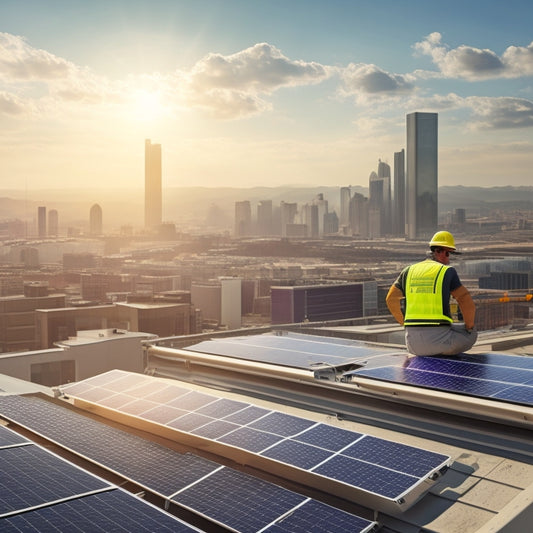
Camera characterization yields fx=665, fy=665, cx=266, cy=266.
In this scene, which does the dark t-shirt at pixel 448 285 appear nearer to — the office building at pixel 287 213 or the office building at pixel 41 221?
the office building at pixel 41 221

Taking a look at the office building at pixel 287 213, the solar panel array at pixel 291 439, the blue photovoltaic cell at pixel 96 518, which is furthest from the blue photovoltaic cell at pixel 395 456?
the office building at pixel 287 213

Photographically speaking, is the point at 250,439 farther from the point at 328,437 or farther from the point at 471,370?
the point at 471,370

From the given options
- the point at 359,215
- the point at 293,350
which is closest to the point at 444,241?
the point at 293,350

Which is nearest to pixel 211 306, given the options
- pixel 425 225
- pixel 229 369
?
pixel 425 225

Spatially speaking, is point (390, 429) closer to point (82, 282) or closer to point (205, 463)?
point (205, 463)

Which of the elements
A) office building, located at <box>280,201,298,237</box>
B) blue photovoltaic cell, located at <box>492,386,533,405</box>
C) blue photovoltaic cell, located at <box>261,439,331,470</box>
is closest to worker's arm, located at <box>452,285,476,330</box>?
blue photovoltaic cell, located at <box>492,386,533,405</box>

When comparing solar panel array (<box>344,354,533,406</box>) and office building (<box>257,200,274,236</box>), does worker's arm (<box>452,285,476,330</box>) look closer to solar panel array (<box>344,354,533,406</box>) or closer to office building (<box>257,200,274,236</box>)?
solar panel array (<box>344,354,533,406</box>)
